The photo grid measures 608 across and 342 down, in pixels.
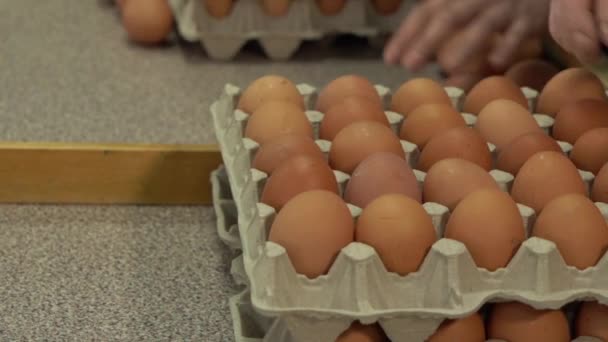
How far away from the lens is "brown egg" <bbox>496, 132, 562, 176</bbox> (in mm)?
799

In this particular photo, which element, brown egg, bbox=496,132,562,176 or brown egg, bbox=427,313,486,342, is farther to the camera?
brown egg, bbox=496,132,562,176

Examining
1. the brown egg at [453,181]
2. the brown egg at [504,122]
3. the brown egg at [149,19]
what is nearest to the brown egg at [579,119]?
the brown egg at [504,122]

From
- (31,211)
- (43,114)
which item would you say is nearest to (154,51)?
(43,114)

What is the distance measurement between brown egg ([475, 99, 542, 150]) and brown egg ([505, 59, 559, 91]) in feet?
0.61

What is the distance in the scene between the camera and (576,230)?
27.1 inches

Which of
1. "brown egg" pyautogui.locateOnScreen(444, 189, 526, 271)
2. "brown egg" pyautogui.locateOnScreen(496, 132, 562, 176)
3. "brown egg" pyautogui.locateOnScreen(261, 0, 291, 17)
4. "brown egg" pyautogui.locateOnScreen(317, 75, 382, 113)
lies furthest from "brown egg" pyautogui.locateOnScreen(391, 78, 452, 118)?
"brown egg" pyautogui.locateOnScreen(261, 0, 291, 17)

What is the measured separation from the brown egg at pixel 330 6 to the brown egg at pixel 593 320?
0.73 meters

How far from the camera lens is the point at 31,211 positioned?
1006 millimetres

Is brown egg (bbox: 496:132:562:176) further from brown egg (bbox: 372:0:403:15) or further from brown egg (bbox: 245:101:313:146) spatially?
brown egg (bbox: 372:0:403:15)

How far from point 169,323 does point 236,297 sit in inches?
2.8

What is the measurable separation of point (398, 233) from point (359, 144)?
15 cm

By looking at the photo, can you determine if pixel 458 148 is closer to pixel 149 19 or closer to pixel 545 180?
pixel 545 180

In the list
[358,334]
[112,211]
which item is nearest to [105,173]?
[112,211]

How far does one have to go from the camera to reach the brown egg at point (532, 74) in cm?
106
